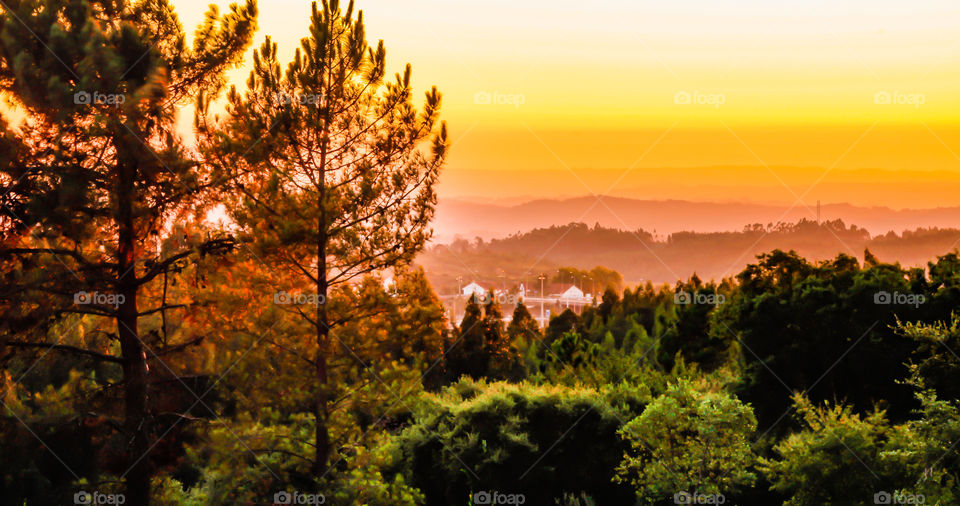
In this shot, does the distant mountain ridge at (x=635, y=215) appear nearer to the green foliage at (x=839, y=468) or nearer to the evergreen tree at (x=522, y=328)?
the evergreen tree at (x=522, y=328)

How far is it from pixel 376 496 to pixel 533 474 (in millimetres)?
5704

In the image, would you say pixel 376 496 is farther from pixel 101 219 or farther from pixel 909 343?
pixel 909 343

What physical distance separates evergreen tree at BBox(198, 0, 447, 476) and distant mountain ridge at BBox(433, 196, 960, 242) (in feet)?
422

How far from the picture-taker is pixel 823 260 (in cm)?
2923

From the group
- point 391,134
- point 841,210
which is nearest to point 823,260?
point 391,134

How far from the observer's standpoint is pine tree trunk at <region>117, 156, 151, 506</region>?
14.2 metres

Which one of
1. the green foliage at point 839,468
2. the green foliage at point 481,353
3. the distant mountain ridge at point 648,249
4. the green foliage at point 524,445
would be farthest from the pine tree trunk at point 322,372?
the distant mountain ridge at point 648,249

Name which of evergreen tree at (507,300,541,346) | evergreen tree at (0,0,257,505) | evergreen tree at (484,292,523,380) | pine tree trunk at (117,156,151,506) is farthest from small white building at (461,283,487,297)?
pine tree trunk at (117,156,151,506)

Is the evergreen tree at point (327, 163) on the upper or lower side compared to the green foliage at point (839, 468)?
upper

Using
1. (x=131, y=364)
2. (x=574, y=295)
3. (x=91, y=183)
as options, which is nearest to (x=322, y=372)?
(x=131, y=364)

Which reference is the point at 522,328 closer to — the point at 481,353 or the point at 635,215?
the point at 481,353

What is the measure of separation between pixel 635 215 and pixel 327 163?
169m

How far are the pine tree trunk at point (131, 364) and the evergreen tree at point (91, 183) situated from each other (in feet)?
0.06

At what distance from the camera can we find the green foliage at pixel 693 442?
47.3 feet
